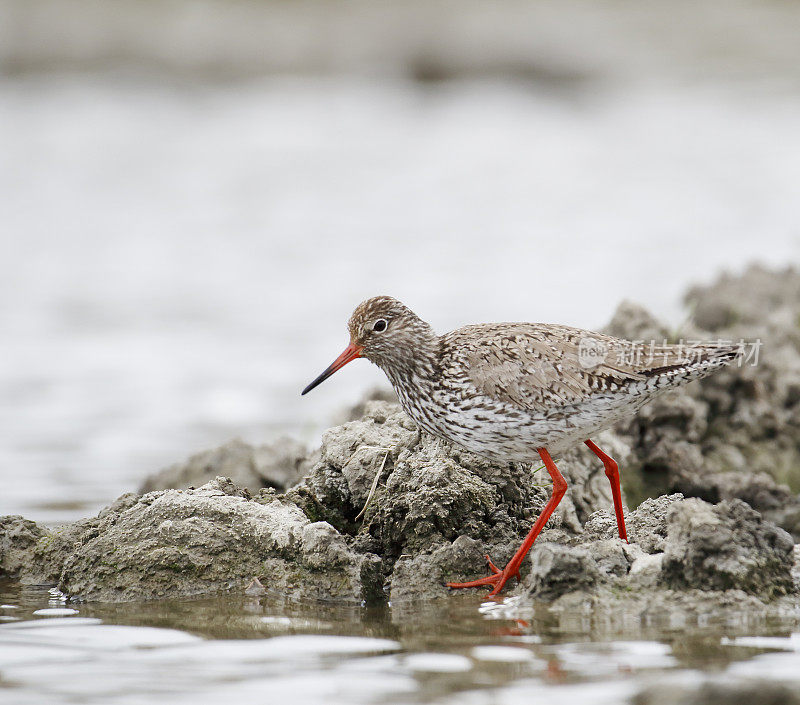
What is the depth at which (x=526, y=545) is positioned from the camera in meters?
6.02

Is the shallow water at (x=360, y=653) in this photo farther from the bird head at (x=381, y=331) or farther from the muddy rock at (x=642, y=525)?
the bird head at (x=381, y=331)

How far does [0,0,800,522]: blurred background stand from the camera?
12.1 m

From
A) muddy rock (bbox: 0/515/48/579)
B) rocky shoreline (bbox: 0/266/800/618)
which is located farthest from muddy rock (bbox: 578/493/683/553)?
muddy rock (bbox: 0/515/48/579)

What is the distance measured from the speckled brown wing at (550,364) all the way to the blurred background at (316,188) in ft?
11.2

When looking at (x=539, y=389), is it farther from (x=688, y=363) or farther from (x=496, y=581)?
(x=496, y=581)

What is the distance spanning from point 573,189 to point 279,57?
41.3 feet

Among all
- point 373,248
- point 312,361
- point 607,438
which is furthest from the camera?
point 373,248

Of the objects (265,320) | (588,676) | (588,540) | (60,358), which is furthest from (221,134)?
(588,676)

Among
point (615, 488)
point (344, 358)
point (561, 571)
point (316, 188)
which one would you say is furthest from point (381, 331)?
point (316, 188)

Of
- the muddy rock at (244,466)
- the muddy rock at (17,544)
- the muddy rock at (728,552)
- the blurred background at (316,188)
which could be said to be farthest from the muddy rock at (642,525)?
the blurred background at (316,188)

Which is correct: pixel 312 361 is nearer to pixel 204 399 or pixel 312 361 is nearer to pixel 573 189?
pixel 204 399

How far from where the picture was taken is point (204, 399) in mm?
11758

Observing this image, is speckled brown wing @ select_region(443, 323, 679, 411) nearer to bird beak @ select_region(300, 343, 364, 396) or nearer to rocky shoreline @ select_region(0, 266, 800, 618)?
rocky shoreline @ select_region(0, 266, 800, 618)

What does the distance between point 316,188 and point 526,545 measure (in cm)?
1441
